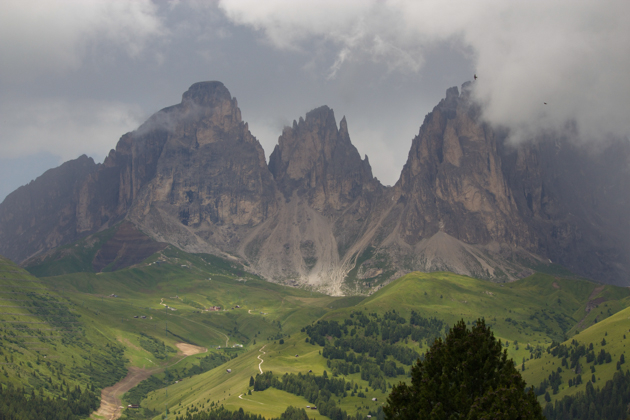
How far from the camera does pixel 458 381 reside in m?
53.1

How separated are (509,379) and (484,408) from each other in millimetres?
3861

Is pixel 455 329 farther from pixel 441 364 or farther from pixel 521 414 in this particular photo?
pixel 521 414

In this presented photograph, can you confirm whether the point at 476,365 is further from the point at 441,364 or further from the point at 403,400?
the point at 403,400

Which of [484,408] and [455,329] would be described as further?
[455,329]

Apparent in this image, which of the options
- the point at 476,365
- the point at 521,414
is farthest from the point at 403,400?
the point at 521,414

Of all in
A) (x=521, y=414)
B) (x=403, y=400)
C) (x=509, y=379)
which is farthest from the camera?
(x=403, y=400)

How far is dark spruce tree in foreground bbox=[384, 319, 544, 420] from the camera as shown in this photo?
166 ft

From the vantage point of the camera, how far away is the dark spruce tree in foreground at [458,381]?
166 feet

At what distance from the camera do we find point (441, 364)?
2147 inches

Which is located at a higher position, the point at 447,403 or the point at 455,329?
the point at 455,329

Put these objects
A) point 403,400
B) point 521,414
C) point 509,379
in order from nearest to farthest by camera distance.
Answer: point 521,414, point 509,379, point 403,400

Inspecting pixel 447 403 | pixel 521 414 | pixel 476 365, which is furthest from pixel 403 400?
pixel 521 414

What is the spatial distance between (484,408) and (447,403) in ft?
13.4

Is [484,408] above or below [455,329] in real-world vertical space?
below
